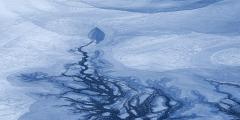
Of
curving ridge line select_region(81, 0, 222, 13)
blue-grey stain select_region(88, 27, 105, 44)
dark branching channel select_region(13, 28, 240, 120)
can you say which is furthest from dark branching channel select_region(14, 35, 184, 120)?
curving ridge line select_region(81, 0, 222, 13)

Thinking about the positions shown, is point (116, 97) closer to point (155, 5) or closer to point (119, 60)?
point (119, 60)

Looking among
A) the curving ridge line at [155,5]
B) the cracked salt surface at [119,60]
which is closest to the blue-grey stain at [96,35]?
the cracked salt surface at [119,60]

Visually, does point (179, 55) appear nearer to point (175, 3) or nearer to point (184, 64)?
point (184, 64)

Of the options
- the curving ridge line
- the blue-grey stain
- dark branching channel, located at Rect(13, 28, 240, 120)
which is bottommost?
dark branching channel, located at Rect(13, 28, 240, 120)

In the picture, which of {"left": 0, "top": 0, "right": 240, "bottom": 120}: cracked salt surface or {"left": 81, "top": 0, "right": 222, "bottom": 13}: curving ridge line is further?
{"left": 81, "top": 0, "right": 222, "bottom": 13}: curving ridge line

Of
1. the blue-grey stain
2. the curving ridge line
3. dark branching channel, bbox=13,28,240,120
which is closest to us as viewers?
dark branching channel, bbox=13,28,240,120

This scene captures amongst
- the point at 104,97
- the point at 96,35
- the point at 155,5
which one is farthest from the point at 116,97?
the point at 155,5

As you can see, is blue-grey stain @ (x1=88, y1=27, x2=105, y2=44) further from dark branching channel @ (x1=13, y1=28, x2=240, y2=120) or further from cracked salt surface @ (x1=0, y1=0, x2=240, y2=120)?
dark branching channel @ (x1=13, y1=28, x2=240, y2=120)

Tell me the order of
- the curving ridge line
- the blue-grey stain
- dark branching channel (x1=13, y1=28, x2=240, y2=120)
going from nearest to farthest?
dark branching channel (x1=13, y1=28, x2=240, y2=120) < the blue-grey stain < the curving ridge line

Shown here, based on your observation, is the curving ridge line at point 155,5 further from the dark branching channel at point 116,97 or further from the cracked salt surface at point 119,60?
the dark branching channel at point 116,97
